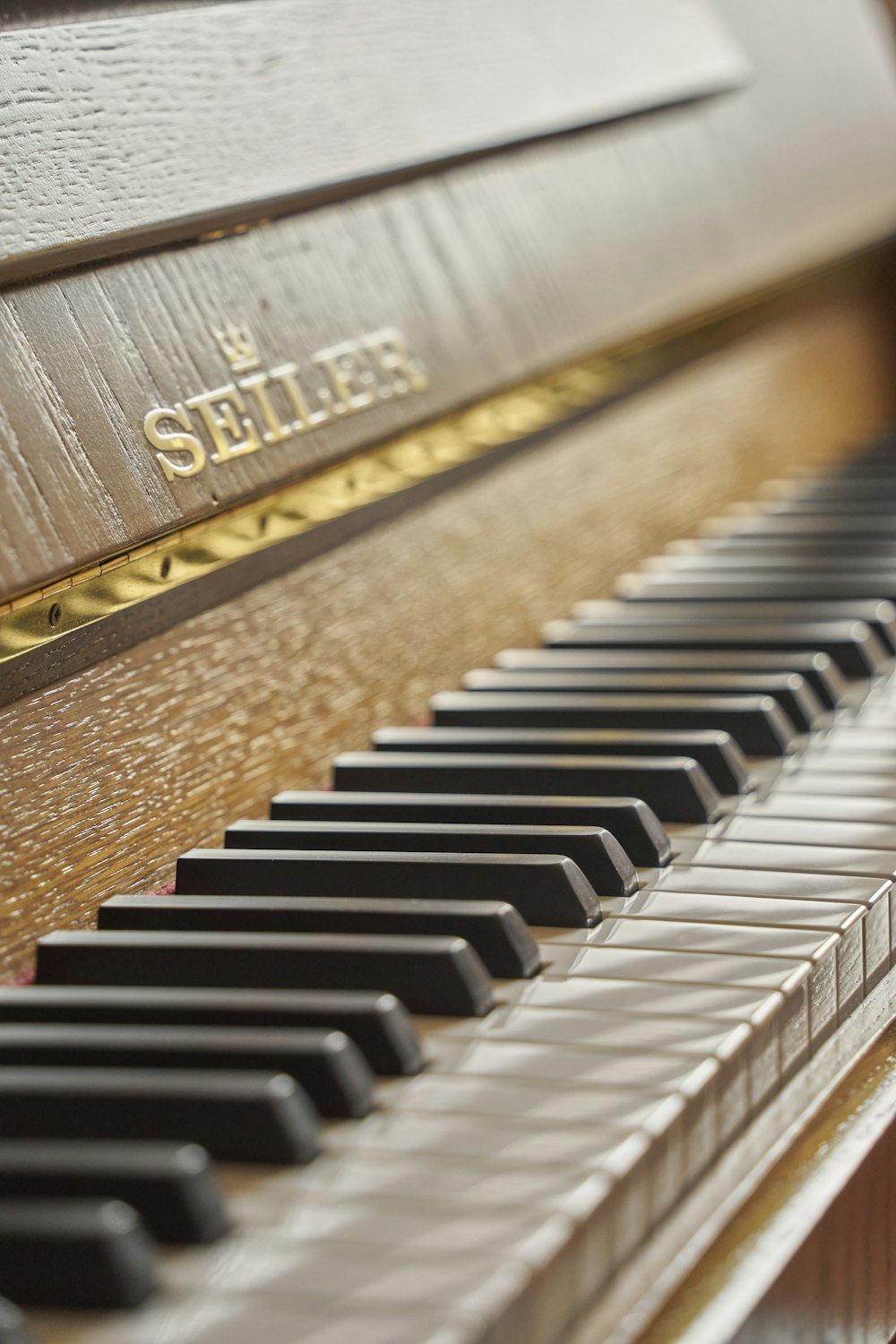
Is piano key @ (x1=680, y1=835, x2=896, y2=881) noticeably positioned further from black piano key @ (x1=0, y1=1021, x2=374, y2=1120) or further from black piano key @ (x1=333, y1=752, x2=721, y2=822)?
black piano key @ (x1=0, y1=1021, x2=374, y2=1120)

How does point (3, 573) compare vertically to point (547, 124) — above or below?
below

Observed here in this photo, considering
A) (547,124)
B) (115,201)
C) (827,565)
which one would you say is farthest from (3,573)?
(827,565)

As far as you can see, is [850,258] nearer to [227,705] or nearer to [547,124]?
[547,124]

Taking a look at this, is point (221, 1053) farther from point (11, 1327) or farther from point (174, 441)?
point (174, 441)

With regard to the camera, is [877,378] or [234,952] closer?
[234,952]

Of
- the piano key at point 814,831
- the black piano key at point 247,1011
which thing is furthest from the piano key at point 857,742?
the black piano key at point 247,1011

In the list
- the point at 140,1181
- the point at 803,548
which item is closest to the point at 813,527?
the point at 803,548
